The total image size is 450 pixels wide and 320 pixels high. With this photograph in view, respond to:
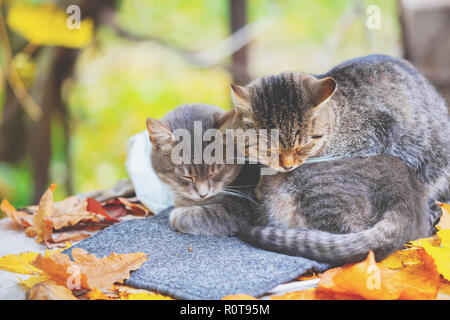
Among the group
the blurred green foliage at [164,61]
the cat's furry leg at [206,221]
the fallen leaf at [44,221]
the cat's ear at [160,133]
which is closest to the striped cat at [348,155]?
the cat's furry leg at [206,221]

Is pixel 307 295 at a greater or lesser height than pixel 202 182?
lesser

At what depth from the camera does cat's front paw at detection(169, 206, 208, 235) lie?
1626 mm

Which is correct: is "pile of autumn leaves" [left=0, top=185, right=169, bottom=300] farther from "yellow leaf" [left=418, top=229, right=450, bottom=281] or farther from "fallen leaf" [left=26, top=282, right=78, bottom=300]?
"yellow leaf" [left=418, top=229, right=450, bottom=281]

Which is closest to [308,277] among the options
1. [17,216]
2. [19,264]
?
[19,264]

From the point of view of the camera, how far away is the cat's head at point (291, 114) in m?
1.56

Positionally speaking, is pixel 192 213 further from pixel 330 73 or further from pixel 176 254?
pixel 330 73

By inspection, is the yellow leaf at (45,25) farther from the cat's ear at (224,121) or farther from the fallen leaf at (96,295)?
the fallen leaf at (96,295)

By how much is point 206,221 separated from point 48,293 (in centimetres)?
68

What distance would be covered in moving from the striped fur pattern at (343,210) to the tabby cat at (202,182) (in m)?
0.13

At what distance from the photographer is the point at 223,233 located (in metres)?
1.62

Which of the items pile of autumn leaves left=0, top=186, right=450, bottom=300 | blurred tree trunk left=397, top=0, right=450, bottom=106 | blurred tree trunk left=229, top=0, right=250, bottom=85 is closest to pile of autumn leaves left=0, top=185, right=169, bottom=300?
pile of autumn leaves left=0, top=186, right=450, bottom=300

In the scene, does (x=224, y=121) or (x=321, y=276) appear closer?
(x=321, y=276)

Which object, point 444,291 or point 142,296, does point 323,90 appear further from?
point 142,296

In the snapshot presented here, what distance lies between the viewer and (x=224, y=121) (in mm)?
1725
